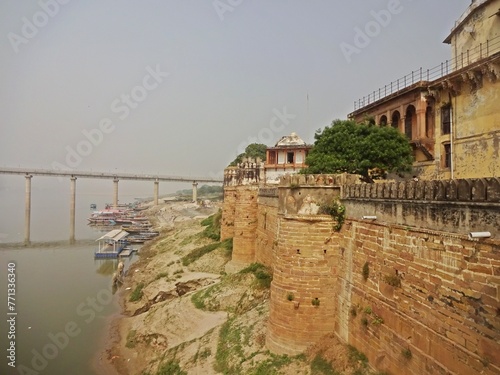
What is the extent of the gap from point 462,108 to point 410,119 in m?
4.19

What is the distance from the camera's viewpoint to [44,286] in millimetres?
31734

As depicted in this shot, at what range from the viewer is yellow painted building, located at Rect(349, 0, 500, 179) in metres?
17.4

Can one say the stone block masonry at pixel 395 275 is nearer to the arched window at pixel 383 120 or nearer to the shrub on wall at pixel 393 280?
the shrub on wall at pixel 393 280

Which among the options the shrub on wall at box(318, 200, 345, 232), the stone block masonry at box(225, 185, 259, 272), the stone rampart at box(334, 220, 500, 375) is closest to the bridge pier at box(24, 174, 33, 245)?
the stone block masonry at box(225, 185, 259, 272)

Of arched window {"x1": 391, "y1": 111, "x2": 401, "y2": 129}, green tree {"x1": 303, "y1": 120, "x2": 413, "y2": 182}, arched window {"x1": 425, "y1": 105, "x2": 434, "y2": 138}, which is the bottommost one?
green tree {"x1": 303, "y1": 120, "x2": 413, "y2": 182}

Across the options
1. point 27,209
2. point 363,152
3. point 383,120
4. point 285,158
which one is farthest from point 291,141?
point 27,209

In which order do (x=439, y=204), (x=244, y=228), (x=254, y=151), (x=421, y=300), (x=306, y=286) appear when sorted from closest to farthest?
1. (x=439, y=204)
2. (x=421, y=300)
3. (x=306, y=286)
4. (x=244, y=228)
5. (x=254, y=151)

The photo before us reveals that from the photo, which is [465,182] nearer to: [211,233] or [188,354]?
[188,354]

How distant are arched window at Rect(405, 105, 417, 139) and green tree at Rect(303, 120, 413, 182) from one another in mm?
2910

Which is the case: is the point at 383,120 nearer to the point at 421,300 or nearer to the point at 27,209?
the point at 421,300

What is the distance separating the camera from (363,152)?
19.7 m

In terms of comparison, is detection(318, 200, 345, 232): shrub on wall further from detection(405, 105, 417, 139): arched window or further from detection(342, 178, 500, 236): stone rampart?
detection(405, 105, 417, 139): arched window

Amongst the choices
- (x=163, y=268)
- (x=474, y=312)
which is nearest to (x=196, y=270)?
(x=163, y=268)

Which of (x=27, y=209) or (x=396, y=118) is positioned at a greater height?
(x=396, y=118)
